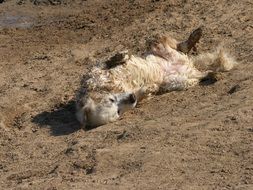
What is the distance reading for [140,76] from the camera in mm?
7133

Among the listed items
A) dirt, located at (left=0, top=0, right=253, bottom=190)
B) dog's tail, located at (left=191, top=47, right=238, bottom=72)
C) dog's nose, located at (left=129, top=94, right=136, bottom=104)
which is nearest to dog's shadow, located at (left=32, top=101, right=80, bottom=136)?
dirt, located at (left=0, top=0, right=253, bottom=190)

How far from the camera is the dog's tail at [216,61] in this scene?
7.48 meters

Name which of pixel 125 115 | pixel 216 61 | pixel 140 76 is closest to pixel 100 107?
pixel 125 115

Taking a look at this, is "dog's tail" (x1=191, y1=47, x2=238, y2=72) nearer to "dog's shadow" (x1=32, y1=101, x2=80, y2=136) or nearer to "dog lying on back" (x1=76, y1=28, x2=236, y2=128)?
"dog lying on back" (x1=76, y1=28, x2=236, y2=128)

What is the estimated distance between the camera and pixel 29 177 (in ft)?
19.5

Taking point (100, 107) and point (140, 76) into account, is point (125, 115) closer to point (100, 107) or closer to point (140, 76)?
point (100, 107)

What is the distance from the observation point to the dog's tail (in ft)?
24.6

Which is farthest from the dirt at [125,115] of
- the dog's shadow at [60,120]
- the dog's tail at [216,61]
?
the dog's tail at [216,61]

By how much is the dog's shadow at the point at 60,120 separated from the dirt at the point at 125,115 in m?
0.01

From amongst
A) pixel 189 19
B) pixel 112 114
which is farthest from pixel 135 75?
pixel 189 19

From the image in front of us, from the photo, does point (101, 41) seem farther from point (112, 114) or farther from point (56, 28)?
point (112, 114)

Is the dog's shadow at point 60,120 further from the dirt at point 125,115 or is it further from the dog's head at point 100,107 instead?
the dog's head at point 100,107

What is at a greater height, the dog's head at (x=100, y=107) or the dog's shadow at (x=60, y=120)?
the dog's head at (x=100, y=107)

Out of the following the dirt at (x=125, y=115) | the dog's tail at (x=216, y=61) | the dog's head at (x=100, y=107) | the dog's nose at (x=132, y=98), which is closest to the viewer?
the dirt at (x=125, y=115)
